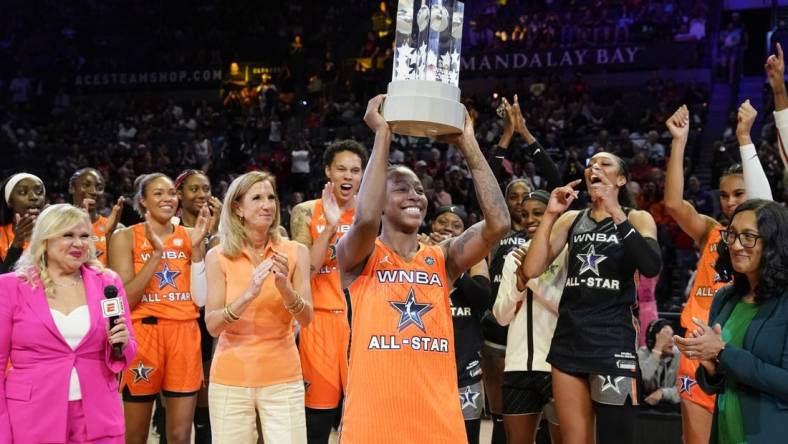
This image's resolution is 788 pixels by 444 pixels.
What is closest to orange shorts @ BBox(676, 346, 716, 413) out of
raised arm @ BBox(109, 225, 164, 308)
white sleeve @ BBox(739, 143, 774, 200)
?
white sleeve @ BBox(739, 143, 774, 200)

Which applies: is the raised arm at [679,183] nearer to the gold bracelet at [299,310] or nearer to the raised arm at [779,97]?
the raised arm at [779,97]

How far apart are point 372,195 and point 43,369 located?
1.83m

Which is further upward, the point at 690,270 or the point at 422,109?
the point at 422,109

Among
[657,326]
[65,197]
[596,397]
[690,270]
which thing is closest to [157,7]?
[65,197]

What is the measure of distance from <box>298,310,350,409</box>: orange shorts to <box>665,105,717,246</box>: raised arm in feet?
6.39

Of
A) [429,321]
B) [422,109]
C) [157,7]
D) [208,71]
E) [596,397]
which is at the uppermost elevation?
[157,7]

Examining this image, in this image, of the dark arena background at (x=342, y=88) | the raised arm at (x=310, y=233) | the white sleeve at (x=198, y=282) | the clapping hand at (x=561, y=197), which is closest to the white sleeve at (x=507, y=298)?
the clapping hand at (x=561, y=197)

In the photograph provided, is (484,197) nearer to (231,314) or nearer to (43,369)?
(231,314)

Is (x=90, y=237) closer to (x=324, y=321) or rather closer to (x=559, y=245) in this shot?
(x=324, y=321)

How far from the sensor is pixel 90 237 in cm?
425

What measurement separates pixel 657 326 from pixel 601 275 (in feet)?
8.05

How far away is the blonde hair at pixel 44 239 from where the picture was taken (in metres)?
4.11

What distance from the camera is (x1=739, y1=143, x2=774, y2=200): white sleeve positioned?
413cm

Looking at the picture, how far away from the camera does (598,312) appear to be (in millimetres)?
4770
